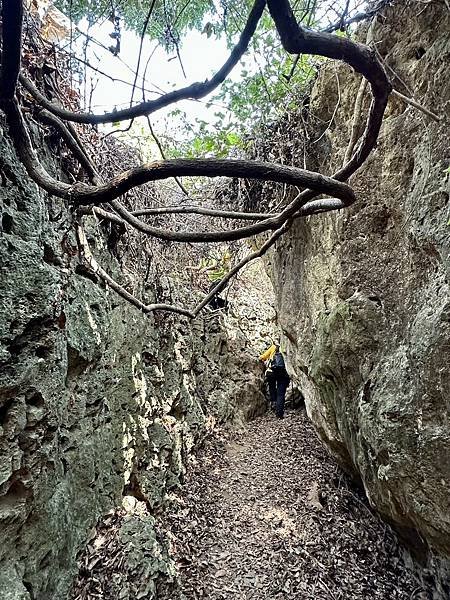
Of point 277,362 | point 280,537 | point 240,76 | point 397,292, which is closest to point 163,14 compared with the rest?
point 240,76

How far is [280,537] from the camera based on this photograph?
13.6 feet

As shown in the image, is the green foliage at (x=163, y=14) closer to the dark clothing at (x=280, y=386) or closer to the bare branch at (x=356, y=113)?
the bare branch at (x=356, y=113)

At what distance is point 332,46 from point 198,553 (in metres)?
4.43

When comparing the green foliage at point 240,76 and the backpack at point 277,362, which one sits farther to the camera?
the backpack at point 277,362

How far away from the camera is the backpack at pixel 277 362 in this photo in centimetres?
817

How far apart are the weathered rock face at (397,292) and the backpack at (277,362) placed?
3996 millimetres

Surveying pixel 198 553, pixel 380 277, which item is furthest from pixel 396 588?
pixel 380 277

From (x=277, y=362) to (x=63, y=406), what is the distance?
604cm

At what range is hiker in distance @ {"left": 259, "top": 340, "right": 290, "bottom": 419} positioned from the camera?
8.07 metres

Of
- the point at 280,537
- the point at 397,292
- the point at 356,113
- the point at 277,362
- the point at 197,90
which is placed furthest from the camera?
the point at 277,362

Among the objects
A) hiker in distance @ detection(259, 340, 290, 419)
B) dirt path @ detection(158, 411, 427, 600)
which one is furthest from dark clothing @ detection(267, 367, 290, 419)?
dirt path @ detection(158, 411, 427, 600)

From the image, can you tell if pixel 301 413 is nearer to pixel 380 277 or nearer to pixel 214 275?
pixel 214 275

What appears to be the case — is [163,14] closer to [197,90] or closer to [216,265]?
[197,90]

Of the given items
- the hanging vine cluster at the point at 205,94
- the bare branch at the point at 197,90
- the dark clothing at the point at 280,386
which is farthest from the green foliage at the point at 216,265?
the bare branch at the point at 197,90
